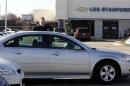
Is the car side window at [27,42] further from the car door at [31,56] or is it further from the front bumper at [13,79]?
the front bumper at [13,79]

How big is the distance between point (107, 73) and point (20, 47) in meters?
2.52

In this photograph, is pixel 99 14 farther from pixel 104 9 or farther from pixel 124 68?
pixel 124 68

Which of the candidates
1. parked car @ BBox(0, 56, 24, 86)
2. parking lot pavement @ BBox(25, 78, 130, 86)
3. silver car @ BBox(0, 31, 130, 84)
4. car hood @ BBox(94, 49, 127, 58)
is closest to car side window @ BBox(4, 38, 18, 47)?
silver car @ BBox(0, 31, 130, 84)

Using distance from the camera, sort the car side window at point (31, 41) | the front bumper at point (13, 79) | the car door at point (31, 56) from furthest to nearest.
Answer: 1. the car side window at point (31, 41)
2. the car door at point (31, 56)
3. the front bumper at point (13, 79)

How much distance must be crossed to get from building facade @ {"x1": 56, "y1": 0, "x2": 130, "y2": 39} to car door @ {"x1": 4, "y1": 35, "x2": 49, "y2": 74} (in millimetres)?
51950

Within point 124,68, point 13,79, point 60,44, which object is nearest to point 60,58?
point 60,44

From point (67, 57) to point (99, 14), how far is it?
5239 centimetres

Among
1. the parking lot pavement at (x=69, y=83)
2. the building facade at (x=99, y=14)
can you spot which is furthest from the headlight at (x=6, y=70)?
the building facade at (x=99, y=14)

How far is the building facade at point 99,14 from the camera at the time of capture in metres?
63.9

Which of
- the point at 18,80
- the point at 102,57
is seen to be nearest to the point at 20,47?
the point at 102,57

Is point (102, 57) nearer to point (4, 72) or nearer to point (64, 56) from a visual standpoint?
point (64, 56)

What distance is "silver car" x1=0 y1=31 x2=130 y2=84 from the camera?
11633 mm

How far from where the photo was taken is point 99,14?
63.7m

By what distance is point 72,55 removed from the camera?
11.8m
